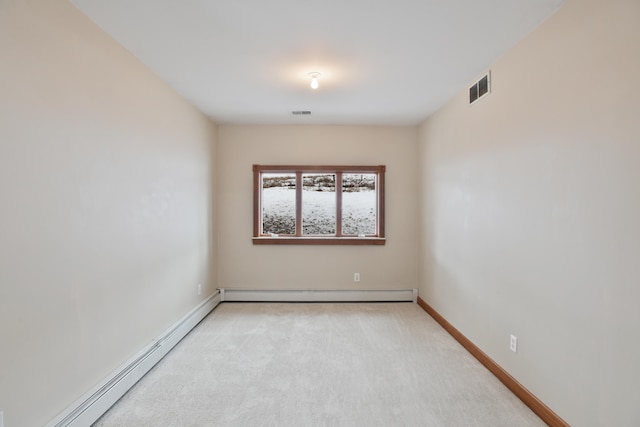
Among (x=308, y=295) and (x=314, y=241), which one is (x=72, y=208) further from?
(x=308, y=295)

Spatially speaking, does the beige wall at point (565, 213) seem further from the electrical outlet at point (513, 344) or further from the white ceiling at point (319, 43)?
the white ceiling at point (319, 43)

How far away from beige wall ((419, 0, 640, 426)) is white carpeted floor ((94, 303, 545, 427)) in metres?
0.38

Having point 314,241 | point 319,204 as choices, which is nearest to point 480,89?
point 319,204

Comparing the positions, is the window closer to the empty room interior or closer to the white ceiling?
the empty room interior

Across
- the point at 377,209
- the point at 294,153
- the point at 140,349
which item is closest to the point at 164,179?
the point at 140,349

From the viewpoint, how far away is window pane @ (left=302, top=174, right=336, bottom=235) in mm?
4879

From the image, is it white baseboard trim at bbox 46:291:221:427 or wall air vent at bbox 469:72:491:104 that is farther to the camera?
wall air vent at bbox 469:72:491:104

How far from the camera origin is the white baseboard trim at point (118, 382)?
1.92m

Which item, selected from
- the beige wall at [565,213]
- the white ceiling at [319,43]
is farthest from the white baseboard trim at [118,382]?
the beige wall at [565,213]

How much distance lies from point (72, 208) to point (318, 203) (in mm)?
3266

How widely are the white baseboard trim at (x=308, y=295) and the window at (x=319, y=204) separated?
31.7 inches

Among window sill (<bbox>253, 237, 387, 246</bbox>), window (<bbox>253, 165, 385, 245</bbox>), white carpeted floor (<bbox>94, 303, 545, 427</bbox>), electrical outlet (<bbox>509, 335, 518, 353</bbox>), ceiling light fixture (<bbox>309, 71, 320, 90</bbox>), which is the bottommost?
white carpeted floor (<bbox>94, 303, 545, 427</bbox>)

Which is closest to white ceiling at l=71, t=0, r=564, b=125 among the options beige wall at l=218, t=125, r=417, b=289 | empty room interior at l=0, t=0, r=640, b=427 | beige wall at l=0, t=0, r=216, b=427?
empty room interior at l=0, t=0, r=640, b=427

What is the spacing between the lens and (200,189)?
13.6 ft
